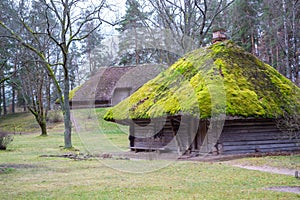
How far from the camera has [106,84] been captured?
41.2 meters

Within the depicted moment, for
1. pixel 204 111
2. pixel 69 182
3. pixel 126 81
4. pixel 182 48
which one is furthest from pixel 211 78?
pixel 126 81

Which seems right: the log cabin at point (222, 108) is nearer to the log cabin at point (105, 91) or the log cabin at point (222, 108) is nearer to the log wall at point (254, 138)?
the log wall at point (254, 138)

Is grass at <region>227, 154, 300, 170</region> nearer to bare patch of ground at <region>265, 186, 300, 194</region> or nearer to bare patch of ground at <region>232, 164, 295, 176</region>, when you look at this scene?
bare patch of ground at <region>232, 164, 295, 176</region>

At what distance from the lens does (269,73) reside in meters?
15.8

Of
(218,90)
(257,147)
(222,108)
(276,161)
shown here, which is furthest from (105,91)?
(276,161)

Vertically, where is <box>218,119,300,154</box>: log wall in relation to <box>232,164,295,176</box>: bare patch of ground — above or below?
above

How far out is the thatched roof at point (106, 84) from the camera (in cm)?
3881

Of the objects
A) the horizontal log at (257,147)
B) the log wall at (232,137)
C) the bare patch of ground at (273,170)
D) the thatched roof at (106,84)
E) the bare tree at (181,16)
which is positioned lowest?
the bare patch of ground at (273,170)

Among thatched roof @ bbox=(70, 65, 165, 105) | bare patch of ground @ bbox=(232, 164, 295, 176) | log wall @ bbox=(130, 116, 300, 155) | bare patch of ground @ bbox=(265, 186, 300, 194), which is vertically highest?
thatched roof @ bbox=(70, 65, 165, 105)

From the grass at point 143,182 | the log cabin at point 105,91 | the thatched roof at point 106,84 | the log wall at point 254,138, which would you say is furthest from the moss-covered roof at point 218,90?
the log cabin at point 105,91

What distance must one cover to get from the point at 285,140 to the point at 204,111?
13.6 feet

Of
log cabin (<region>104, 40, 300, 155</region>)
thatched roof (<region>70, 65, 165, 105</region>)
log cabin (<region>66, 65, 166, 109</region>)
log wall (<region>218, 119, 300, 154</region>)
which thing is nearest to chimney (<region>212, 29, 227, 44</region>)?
log cabin (<region>104, 40, 300, 155</region>)

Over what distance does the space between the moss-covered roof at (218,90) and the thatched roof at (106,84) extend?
62.7 feet

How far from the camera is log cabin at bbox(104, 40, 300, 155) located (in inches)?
522
